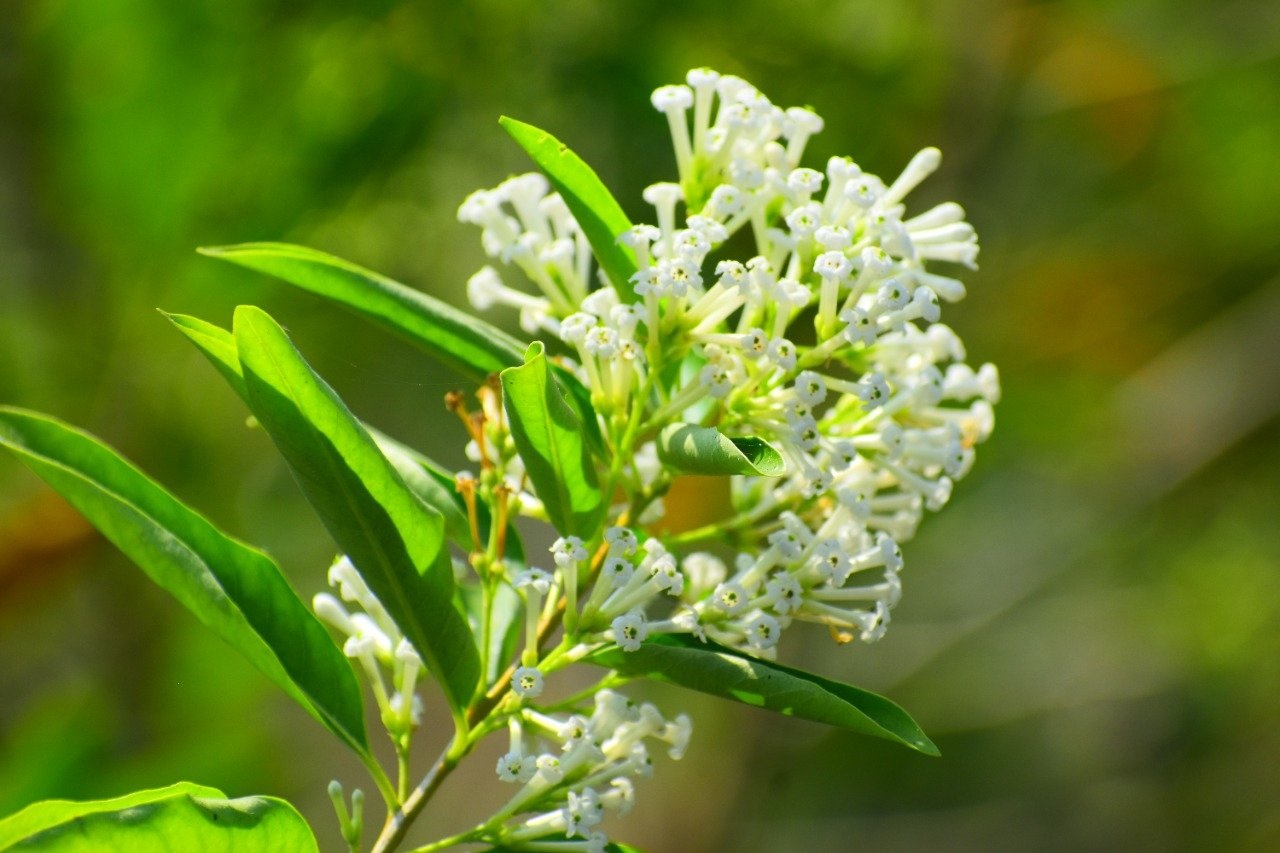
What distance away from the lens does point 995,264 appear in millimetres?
4879

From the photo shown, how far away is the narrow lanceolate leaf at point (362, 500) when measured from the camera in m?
1.00

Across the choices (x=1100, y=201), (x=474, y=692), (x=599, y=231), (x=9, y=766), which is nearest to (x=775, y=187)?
(x=599, y=231)

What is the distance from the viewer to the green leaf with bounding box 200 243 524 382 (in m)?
1.21

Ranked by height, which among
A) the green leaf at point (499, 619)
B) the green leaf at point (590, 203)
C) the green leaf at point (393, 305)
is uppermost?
the green leaf at point (590, 203)

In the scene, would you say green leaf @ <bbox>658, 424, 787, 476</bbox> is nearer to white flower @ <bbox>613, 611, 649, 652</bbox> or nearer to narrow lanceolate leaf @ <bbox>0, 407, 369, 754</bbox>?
white flower @ <bbox>613, 611, 649, 652</bbox>

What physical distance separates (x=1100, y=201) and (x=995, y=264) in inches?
21.9

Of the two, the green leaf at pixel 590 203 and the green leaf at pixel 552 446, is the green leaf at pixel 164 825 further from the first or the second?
the green leaf at pixel 590 203

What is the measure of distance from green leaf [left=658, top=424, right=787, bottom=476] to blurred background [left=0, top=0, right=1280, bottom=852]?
1157mm

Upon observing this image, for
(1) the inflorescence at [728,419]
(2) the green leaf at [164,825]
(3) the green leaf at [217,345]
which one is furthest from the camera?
(1) the inflorescence at [728,419]

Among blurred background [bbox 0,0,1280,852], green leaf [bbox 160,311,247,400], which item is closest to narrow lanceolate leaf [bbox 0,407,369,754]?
green leaf [bbox 160,311,247,400]

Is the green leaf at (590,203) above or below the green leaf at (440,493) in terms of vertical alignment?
above

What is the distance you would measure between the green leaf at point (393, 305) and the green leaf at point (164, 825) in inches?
18.7

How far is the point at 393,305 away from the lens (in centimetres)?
125

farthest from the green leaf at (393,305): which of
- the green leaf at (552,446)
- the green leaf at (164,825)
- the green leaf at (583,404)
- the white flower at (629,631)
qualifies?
the green leaf at (164,825)
